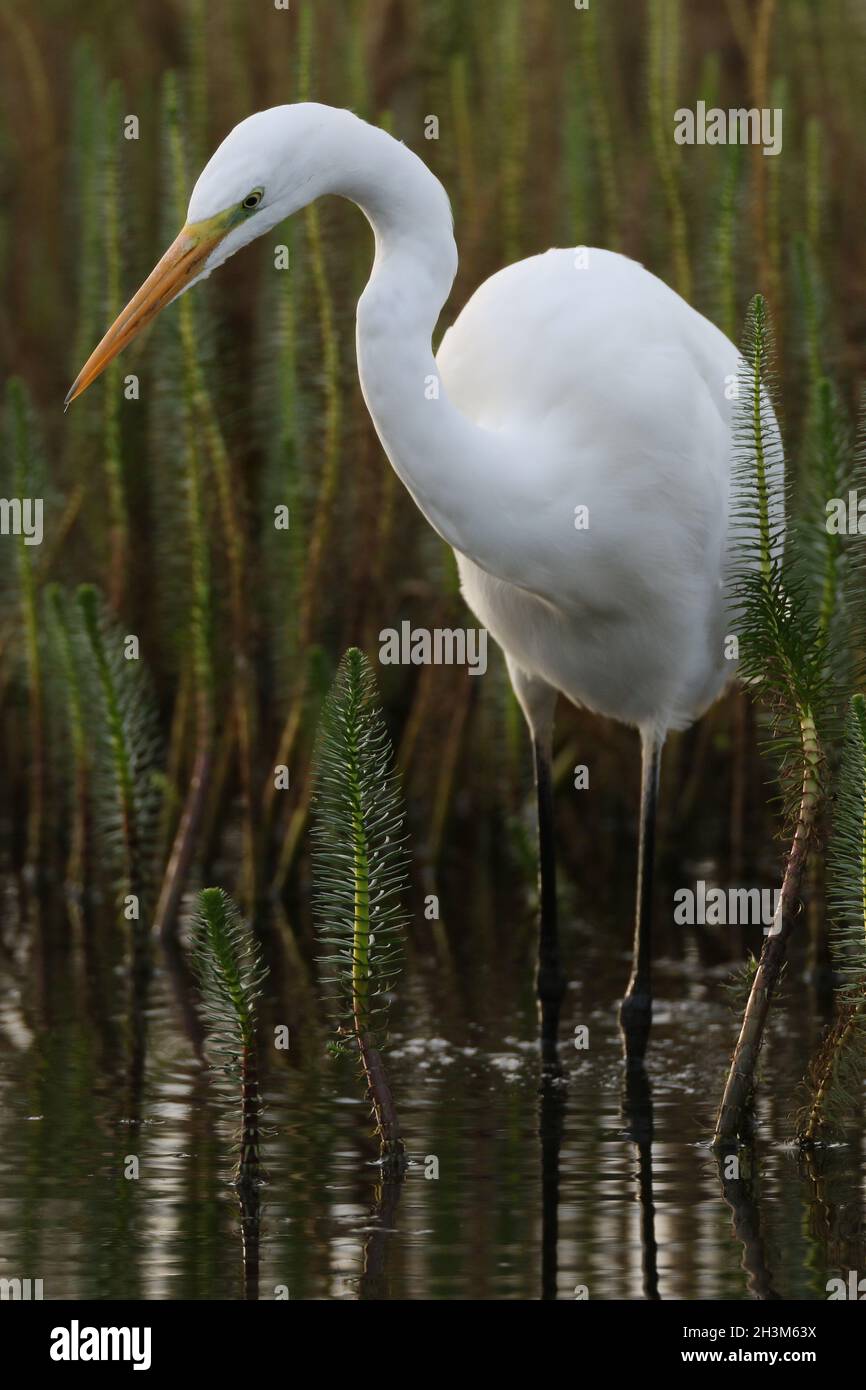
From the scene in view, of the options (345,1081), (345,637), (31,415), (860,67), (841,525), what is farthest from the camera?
(860,67)

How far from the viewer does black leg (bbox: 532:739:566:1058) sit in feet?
14.2

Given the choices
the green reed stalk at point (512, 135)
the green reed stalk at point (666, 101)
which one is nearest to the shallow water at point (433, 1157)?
the green reed stalk at point (666, 101)

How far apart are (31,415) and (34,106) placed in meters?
1.67

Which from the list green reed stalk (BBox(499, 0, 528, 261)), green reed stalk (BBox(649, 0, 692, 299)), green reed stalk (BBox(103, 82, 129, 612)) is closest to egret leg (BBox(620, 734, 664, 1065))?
green reed stalk (BBox(649, 0, 692, 299))

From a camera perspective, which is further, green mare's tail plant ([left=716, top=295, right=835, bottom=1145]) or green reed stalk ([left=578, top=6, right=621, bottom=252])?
green reed stalk ([left=578, top=6, right=621, bottom=252])

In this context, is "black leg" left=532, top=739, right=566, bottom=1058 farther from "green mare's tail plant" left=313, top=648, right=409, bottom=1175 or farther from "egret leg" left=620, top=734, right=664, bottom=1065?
"green mare's tail plant" left=313, top=648, right=409, bottom=1175

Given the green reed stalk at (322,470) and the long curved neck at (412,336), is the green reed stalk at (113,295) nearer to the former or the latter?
the green reed stalk at (322,470)

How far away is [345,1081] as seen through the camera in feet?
13.2

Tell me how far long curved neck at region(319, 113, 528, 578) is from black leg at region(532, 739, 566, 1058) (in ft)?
3.88

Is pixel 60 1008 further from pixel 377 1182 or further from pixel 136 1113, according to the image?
pixel 377 1182

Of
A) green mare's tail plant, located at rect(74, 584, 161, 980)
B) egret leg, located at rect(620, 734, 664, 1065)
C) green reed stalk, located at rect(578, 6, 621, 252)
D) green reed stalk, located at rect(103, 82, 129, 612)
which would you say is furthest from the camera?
green reed stalk, located at rect(578, 6, 621, 252)

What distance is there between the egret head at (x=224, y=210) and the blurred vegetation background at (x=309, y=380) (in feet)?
5.01
